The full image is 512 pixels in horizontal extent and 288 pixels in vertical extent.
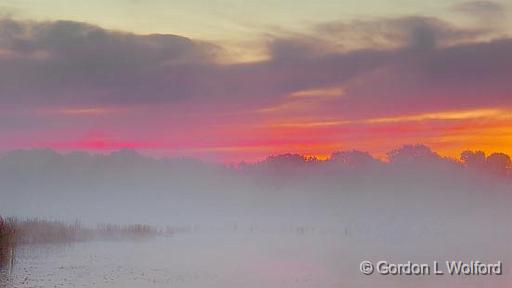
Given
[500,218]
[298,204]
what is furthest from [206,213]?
[500,218]

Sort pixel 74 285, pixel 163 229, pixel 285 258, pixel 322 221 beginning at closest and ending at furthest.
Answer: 1. pixel 74 285
2. pixel 285 258
3. pixel 163 229
4. pixel 322 221

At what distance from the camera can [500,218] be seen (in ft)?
340

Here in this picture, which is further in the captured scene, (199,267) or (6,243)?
(199,267)

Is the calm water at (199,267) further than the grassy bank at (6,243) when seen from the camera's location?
No

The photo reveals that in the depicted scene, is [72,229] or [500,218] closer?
[72,229]

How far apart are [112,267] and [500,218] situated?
7412 cm

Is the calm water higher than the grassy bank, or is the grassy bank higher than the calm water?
the grassy bank

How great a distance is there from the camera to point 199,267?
1738 inches

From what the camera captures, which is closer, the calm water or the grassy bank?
the calm water

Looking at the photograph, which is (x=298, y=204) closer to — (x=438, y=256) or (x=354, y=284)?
(x=438, y=256)

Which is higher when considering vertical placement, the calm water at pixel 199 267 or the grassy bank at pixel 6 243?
the grassy bank at pixel 6 243

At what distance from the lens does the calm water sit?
3709cm

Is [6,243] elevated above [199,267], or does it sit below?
above

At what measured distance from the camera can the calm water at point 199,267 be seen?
37094 millimetres
